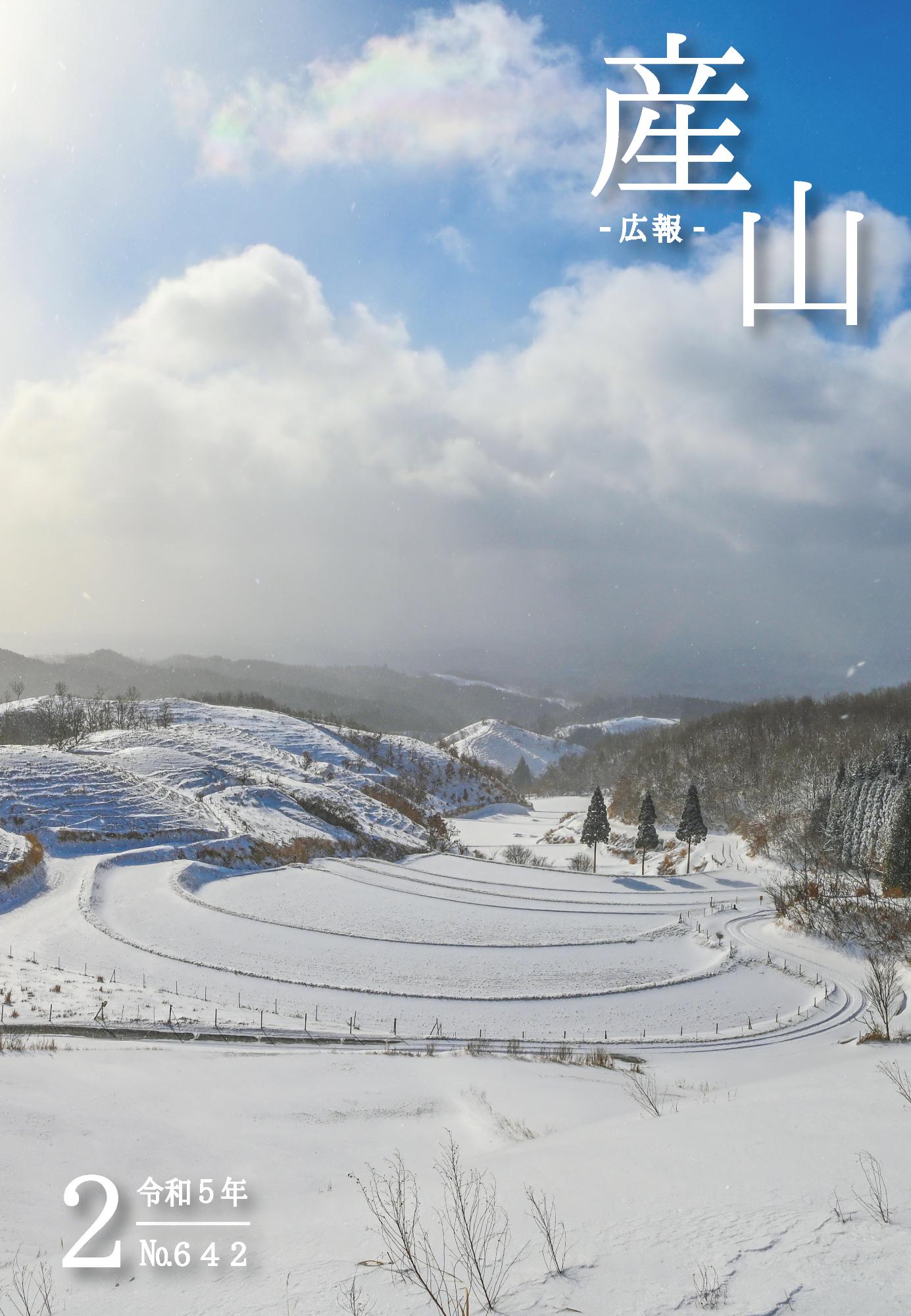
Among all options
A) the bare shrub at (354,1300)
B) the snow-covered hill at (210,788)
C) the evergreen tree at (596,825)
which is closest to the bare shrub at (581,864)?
the evergreen tree at (596,825)

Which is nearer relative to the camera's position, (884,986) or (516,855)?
(884,986)

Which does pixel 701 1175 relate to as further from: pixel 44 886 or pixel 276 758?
pixel 276 758

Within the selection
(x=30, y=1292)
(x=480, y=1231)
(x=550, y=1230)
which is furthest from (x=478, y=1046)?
(x=30, y=1292)

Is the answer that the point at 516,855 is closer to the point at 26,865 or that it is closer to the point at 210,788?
the point at 210,788

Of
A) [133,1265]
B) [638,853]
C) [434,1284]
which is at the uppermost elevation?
[434,1284]

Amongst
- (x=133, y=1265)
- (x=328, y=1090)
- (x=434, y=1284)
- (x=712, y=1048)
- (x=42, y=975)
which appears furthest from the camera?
(x=42, y=975)

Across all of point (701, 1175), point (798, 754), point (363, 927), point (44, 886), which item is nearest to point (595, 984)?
point (363, 927)

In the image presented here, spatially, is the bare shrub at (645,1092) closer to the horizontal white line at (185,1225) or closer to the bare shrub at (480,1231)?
the bare shrub at (480,1231)
